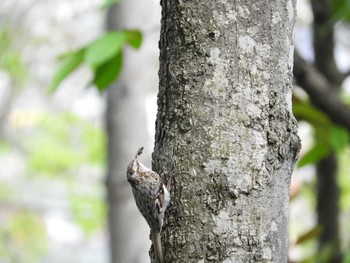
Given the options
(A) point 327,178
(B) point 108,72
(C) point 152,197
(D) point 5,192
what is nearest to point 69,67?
(B) point 108,72

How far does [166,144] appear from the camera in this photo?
1.05 metres

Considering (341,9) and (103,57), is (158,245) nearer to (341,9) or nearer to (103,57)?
(103,57)

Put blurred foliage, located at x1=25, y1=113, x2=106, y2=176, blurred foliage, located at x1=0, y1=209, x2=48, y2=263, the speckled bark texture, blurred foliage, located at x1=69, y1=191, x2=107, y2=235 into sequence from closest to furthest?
the speckled bark texture → blurred foliage, located at x1=25, y1=113, x2=106, y2=176 → blurred foliage, located at x1=69, y1=191, x2=107, y2=235 → blurred foliage, located at x1=0, y1=209, x2=48, y2=263

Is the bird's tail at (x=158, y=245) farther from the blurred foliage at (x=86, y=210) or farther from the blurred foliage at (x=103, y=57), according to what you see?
the blurred foliage at (x=86, y=210)

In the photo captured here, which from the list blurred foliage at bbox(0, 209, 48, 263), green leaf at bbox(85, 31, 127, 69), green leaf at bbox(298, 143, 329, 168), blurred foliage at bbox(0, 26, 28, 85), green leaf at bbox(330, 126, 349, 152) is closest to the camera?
green leaf at bbox(85, 31, 127, 69)

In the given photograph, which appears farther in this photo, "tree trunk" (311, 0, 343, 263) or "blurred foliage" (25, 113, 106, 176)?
"blurred foliage" (25, 113, 106, 176)

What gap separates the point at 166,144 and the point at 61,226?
11.2m

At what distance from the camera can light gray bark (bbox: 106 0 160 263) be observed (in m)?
3.45

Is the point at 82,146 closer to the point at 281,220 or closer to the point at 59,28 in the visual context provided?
the point at 59,28

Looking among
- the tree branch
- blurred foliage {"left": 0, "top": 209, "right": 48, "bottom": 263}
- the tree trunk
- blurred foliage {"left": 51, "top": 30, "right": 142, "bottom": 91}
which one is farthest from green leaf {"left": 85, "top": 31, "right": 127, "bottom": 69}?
blurred foliage {"left": 0, "top": 209, "right": 48, "bottom": 263}

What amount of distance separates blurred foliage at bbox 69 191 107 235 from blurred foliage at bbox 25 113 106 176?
372mm

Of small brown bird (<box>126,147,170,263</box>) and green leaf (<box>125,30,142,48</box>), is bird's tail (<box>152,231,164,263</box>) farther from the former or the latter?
green leaf (<box>125,30,142,48</box>)

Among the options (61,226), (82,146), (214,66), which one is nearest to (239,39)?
(214,66)

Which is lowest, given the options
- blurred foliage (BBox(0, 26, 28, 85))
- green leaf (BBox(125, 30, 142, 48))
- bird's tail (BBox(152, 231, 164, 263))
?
bird's tail (BBox(152, 231, 164, 263))
